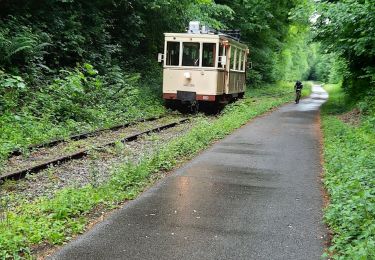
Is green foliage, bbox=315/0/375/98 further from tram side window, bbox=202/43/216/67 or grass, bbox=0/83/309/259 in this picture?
grass, bbox=0/83/309/259

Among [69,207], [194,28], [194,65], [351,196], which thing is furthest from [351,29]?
[69,207]

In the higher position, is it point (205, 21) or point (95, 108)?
point (205, 21)

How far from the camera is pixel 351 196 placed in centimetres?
621

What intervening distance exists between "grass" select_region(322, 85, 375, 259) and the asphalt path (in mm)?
228

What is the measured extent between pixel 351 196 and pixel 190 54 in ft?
40.7

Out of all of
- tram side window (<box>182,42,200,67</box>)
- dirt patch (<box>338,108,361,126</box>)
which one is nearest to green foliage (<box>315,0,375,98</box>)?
dirt patch (<box>338,108,361,126</box>)

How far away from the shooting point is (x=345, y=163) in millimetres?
8312

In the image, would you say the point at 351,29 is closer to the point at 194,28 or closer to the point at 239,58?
the point at 194,28

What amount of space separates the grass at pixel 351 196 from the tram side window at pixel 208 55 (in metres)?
7.77

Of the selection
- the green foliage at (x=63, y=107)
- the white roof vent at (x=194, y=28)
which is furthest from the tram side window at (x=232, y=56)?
the green foliage at (x=63, y=107)

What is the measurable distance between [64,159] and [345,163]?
5.15 meters

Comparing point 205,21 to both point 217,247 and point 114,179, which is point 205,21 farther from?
point 217,247

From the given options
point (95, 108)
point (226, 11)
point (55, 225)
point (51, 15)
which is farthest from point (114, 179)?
point (226, 11)

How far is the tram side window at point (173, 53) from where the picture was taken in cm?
1792
